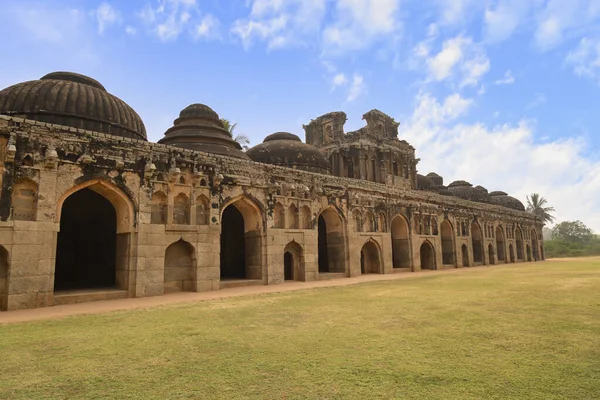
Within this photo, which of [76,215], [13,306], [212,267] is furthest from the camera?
[76,215]

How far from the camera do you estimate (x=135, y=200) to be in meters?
12.3

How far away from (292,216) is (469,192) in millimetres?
30474

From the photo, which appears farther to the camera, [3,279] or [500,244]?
[500,244]

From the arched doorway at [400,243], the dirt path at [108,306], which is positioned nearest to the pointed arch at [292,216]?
the dirt path at [108,306]

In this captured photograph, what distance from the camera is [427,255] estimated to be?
1009 inches

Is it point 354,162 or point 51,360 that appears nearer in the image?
point 51,360

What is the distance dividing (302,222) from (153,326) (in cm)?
1075

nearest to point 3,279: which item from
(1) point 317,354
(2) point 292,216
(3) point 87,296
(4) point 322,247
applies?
(3) point 87,296

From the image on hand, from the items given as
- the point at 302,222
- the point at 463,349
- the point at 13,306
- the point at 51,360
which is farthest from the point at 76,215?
the point at 463,349

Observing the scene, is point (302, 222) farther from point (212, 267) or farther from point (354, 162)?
point (354, 162)

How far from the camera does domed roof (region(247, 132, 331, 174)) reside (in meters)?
22.5

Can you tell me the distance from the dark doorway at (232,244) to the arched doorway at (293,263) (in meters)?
2.59

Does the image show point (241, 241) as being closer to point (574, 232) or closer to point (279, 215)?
point (279, 215)

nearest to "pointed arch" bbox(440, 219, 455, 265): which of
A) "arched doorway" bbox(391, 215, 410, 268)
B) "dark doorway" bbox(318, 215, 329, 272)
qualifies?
"arched doorway" bbox(391, 215, 410, 268)
